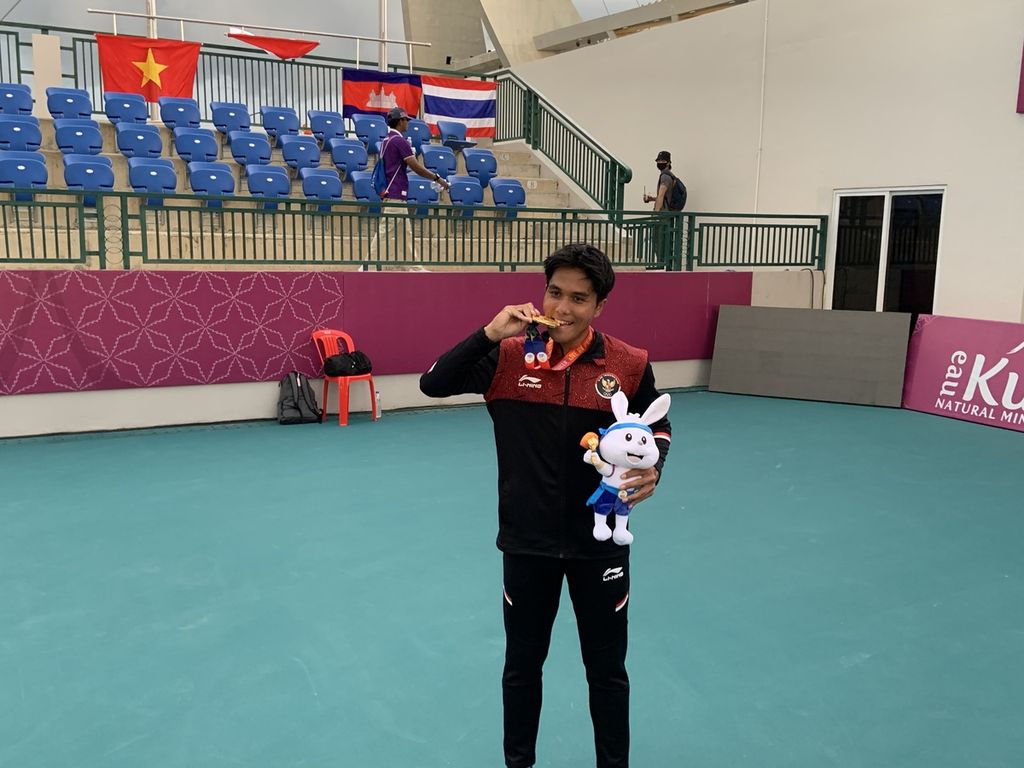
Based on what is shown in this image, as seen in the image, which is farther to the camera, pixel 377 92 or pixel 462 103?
pixel 462 103

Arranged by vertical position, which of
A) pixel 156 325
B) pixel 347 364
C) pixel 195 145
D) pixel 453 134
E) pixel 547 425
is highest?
pixel 453 134

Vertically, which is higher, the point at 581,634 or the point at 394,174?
the point at 394,174

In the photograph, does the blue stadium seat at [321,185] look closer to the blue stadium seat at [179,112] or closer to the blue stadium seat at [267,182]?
the blue stadium seat at [267,182]

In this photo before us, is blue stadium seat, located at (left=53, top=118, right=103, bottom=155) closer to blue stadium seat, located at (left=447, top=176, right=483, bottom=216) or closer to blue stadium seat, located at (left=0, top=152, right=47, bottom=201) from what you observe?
blue stadium seat, located at (left=0, top=152, right=47, bottom=201)

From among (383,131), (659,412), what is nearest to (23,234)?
→ (383,131)

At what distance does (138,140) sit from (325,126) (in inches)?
136

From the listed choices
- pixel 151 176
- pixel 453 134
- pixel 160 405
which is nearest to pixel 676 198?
pixel 453 134

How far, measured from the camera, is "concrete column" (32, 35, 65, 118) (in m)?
14.0

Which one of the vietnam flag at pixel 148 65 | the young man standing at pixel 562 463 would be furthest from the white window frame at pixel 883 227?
the vietnam flag at pixel 148 65

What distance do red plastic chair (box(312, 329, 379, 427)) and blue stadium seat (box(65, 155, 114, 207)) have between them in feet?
12.4

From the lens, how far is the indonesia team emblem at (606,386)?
8.90ft

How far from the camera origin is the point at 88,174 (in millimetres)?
10953

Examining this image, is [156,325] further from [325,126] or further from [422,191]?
[325,126]

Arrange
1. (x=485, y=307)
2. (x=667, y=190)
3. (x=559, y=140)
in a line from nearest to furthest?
1. (x=485, y=307)
2. (x=667, y=190)
3. (x=559, y=140)
